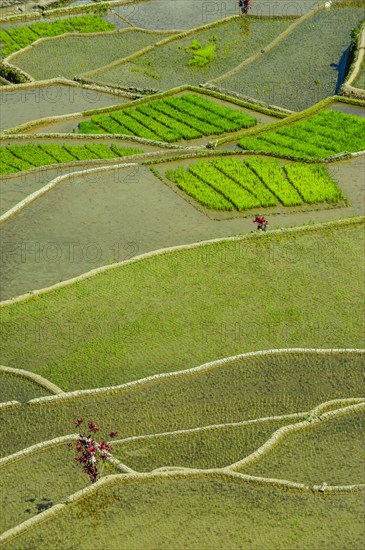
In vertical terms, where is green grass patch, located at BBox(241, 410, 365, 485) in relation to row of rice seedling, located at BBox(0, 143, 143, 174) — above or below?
below

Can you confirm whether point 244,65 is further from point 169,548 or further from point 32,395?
point 169,548

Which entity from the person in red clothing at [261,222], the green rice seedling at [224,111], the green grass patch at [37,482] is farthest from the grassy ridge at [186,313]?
the green rice seedling at [224,111]

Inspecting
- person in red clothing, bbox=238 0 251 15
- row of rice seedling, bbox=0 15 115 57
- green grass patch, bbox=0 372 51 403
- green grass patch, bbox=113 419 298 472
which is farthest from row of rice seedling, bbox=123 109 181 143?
green grass patch, bbox=113 419 298 472

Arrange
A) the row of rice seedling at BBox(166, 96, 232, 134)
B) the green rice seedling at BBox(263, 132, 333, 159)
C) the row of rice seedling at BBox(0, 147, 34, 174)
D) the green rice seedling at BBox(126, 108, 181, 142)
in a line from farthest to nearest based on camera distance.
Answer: the row of rice seedling at BBox(166, 96, 232, 134) → the green rice seedling at BBox(126, 108, 181, 142) → the green rice seedling at BBox(263, 132, 333, 159) → the row of rice seedling at BBox(0, 147, 34, 174)

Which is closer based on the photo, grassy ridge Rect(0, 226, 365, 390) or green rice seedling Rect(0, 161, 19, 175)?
grassy ridge Rect(0, 226, 365, 390)

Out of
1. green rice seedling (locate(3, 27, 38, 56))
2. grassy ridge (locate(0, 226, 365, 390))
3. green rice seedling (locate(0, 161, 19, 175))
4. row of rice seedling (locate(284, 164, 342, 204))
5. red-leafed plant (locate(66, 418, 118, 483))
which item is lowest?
red-leafed plant (locate(66, 418, 118, 483))

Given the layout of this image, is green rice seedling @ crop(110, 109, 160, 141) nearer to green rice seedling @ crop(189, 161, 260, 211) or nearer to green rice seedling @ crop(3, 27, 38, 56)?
green rice seedling @ crop(189, 161, 260, 211)

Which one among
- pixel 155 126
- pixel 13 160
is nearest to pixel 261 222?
pixel 155 126

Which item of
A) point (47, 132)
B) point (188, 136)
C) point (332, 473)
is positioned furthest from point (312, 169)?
point (332, 473)
